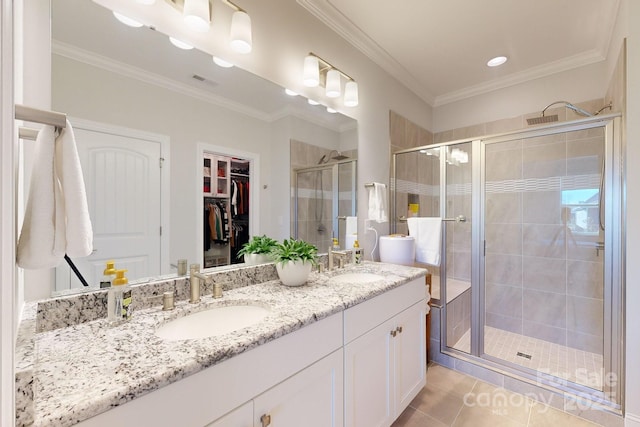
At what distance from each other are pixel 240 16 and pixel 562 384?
2863mm

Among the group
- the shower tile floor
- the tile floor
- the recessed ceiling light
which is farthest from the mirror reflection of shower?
the recessed ceiling light

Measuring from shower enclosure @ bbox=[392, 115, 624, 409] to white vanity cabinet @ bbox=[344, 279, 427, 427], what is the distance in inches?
29.6

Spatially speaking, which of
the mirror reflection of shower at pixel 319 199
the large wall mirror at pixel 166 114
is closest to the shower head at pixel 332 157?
the mirror reflection of shower at pixel 319 199

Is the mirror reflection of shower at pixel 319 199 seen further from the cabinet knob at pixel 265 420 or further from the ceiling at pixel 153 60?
the cabinet knob at pixel 265 420

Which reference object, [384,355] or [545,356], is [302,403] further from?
[545,356]

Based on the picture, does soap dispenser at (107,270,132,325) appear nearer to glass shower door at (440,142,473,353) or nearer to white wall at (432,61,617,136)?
glass shower door at (440,142,473,353)

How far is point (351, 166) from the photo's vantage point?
2.07 m

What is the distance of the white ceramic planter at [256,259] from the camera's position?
1430 millimetres

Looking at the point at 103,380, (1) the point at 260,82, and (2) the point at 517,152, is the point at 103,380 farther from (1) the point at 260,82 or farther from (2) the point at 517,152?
(2) the point at 517,152

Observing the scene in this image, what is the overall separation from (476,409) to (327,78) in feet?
7.58

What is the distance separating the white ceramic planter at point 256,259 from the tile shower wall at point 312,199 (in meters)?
0.24

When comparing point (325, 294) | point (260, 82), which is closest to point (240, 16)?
point (260, 82)

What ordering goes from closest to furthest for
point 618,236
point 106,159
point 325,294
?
point 106,159, point 325,294, point 618,236

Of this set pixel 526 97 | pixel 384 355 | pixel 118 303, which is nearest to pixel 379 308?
pixel 384 355
